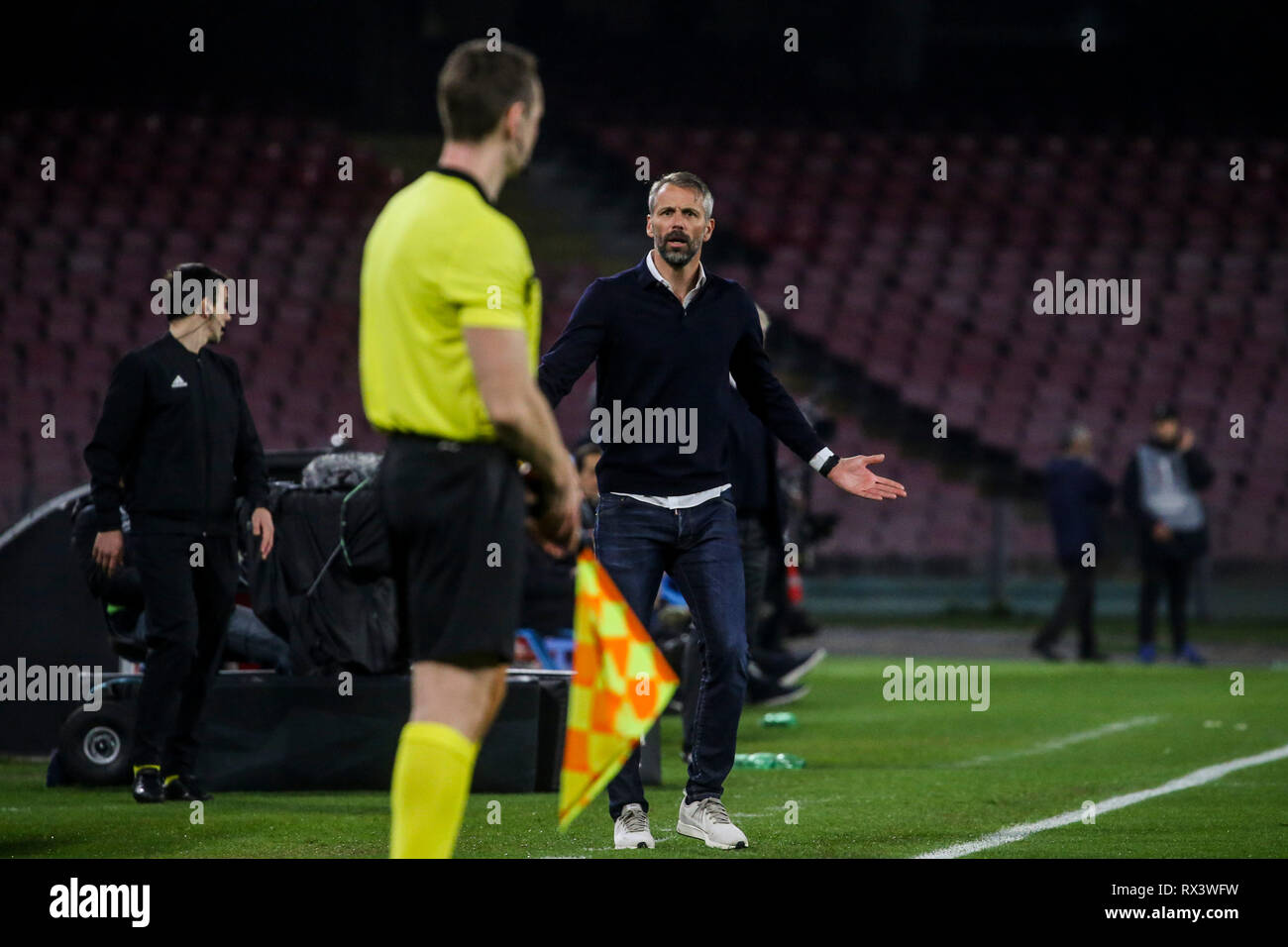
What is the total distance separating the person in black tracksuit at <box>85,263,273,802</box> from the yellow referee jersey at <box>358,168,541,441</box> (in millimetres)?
3305

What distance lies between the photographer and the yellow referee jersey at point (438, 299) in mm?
4156

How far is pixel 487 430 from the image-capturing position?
4.28m

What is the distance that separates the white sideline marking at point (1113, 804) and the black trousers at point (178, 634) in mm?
3095

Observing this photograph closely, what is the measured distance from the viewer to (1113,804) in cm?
732

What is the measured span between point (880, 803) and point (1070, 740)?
2.93m

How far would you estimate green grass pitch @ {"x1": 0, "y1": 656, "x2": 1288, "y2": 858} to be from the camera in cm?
612

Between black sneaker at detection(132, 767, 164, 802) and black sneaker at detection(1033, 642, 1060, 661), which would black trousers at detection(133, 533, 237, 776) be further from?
black sneaker at detection(1033, 642, 1060, 661)

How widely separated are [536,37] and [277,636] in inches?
804

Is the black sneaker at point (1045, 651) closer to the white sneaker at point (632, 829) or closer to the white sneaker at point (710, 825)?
the white sneaker at point (710, 825)

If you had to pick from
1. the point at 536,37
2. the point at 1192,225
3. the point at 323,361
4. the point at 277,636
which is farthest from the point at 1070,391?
the point at 277,636

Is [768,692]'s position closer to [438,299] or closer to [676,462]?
[676,462]

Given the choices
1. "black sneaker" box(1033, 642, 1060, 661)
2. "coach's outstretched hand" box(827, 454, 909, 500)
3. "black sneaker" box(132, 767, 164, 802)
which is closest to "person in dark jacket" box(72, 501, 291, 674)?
"black sneaker" box(132, 767, 164, 802)

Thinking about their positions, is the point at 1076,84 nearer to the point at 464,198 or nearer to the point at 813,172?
the point at 813,172

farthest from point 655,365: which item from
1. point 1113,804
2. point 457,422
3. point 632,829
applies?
point 1113,804
